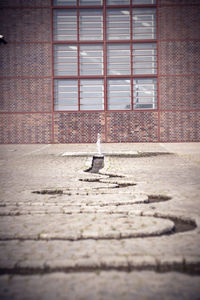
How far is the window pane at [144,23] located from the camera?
21.6 meters

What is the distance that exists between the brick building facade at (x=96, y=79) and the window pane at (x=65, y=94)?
154 mm

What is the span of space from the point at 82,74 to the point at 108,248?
20.2 meters

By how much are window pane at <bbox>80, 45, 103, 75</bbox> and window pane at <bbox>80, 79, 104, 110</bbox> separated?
2.07 ft

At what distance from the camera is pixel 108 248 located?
252 centimetres

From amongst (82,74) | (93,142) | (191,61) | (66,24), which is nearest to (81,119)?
(93,142)

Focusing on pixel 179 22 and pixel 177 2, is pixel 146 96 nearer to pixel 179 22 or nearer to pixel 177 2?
pixel 179 22

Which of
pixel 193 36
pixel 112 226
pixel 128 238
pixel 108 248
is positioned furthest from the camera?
pixel 193 36

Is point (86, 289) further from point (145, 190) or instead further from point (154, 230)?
point (145, 190)

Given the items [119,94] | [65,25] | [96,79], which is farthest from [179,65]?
[65,25]

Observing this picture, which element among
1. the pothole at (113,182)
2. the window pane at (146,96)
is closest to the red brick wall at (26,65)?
the window pane at (146,96)

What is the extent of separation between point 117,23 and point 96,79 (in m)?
4.17

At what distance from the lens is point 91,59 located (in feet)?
71.2

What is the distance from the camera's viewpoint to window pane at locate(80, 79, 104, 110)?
21.7m

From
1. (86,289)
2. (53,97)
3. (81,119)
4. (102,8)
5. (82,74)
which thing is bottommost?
(86,289)
